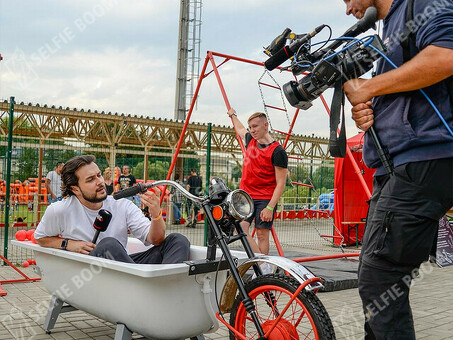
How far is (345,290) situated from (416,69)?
4.25m

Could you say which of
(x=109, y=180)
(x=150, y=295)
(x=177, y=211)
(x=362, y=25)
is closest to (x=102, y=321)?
(x=150, y=295)

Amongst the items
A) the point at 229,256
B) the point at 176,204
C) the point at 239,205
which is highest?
the point at 239,205

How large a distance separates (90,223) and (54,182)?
23.0ft

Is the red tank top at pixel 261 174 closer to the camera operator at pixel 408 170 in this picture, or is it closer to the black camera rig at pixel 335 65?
the black camera rig at pixel 335 65

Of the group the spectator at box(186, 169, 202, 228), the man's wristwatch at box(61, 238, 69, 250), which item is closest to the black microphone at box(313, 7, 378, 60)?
the man's wristwatch at box(61, 238, 69, 250)

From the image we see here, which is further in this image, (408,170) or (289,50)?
(289,50)

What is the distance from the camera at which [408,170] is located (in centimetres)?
168

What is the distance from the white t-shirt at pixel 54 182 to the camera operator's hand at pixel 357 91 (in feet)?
29.0

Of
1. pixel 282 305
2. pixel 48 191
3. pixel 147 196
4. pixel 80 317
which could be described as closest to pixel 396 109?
pixel 282 305

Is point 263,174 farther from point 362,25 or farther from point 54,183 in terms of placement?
point 54,183

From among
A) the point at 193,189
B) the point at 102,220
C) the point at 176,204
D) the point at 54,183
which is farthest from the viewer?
the point at 193,189

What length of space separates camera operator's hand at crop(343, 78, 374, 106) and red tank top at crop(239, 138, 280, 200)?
3.06 metres

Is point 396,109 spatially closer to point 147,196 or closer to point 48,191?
point 147,196

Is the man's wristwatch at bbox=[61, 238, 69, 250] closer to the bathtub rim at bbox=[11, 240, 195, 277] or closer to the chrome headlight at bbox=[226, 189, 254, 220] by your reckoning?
the bathtub rim at bbox=[11, 240, 195, 277]
